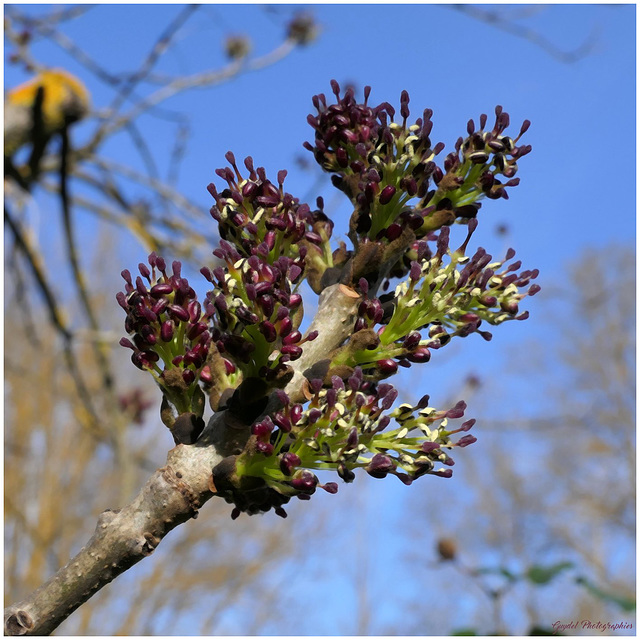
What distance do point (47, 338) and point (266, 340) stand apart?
16.8 m

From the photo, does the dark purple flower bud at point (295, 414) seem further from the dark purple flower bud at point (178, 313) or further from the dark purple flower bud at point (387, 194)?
the dark purple flower bud at point (387, 194)

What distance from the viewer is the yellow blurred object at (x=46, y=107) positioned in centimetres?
353

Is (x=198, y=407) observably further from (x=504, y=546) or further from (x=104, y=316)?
(x=504, y=546)

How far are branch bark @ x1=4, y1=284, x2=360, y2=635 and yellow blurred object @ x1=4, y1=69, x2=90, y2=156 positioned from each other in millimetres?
2764

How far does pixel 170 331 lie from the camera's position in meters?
1.26

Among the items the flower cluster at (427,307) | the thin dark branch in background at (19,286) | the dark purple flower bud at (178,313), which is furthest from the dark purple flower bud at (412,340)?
the thin dark branch in background at (19,286)

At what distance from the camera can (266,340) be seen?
1196 millimetres

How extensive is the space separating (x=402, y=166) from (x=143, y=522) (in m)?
0.81

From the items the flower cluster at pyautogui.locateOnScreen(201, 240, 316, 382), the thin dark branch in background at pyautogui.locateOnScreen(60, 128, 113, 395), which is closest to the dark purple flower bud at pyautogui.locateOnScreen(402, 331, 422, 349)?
the flower cluster at pyautogui.locateOnScreen(201, 240, 316, 382)

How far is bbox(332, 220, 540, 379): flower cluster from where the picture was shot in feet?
4.20

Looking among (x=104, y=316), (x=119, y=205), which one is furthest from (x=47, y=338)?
(x=119, y=205)

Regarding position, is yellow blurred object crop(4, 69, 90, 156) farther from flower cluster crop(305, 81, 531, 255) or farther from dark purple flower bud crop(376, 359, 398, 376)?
dark purple flower bud crop(376, 359, 398, 376)

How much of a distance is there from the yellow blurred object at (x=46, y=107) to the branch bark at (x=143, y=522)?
9.07 feet

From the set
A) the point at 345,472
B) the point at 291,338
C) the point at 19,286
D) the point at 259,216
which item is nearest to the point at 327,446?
the point at 345,472
